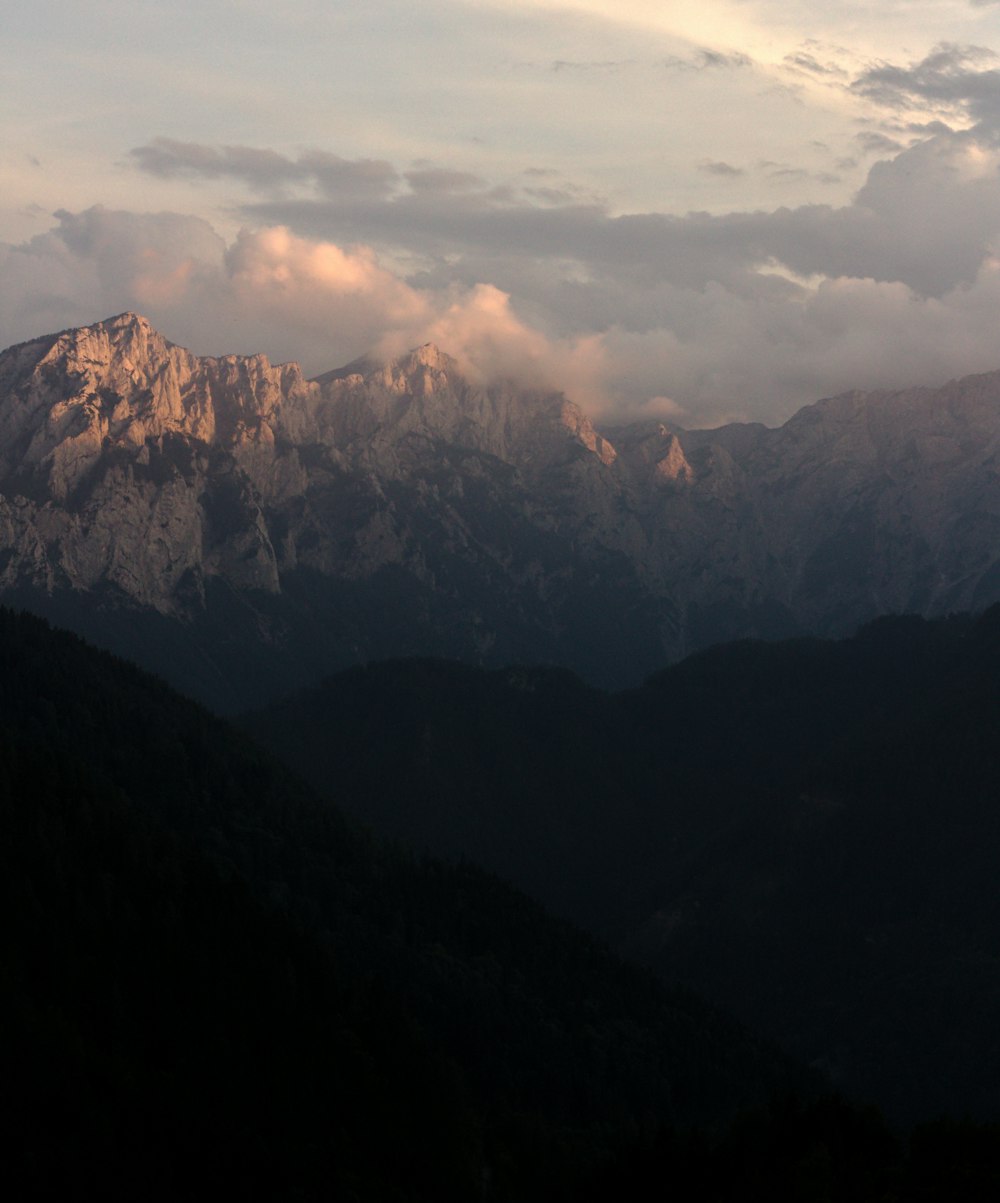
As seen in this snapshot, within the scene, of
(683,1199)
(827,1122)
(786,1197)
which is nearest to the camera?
(786,1197)

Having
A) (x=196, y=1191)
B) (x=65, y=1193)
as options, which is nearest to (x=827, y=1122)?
(x=196, y=1191)

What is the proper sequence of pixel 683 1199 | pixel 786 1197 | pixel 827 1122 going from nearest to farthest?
pixel 786 1197
pixel 683 1199
pixel 827 1122

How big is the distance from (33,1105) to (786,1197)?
85.9 meters

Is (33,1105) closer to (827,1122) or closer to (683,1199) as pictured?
(683,1199)

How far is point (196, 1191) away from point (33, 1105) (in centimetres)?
2112

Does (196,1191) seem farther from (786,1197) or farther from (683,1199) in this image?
(786,1197)

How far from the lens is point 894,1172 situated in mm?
177625

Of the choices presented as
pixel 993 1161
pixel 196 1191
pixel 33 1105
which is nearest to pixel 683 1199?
pixel 993 1161

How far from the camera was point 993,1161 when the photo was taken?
6831 inches

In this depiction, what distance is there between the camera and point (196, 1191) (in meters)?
198

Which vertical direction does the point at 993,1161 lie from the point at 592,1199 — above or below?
above

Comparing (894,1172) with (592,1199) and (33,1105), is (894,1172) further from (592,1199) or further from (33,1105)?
(33,1105)

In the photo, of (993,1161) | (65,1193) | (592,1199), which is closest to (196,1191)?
(65,1193)

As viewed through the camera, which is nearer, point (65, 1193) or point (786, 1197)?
point (786, 1197)
